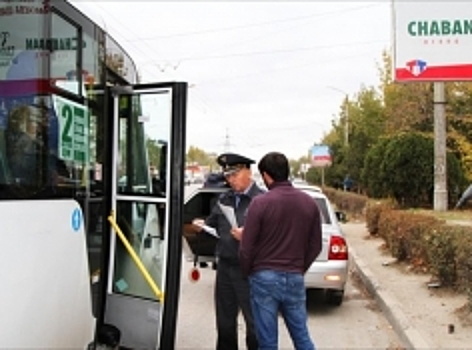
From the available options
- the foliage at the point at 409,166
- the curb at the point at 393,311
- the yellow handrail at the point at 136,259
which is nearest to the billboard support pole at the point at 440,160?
the foliage at the point at 409,166

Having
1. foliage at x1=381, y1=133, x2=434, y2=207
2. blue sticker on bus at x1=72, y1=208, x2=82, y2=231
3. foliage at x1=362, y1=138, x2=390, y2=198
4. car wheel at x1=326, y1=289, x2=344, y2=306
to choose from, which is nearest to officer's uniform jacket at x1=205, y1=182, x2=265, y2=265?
blue sticker on bus at x1=72, y1=208, x2=82, y2=231

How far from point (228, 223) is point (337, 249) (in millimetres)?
3702

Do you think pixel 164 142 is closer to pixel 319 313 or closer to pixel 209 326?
pixel 209 326

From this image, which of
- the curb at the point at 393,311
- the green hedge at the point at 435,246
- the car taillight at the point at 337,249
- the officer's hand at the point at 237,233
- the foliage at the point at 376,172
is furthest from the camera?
the foliage at the point at 376,172

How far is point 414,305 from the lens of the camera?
817 cm

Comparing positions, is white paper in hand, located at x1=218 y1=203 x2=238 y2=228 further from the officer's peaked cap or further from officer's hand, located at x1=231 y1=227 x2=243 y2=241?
the officer's peaked cap

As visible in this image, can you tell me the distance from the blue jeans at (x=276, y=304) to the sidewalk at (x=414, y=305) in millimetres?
2350

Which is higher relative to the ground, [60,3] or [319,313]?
[60,3]

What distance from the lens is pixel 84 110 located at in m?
4.32

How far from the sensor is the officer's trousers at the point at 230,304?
4.96 metres

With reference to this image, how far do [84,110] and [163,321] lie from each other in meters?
1.71

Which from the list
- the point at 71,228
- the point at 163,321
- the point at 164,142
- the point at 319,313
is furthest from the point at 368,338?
the point at 71,228

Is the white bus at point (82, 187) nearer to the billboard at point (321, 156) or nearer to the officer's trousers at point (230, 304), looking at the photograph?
the officer's trousers at point (230, 304)

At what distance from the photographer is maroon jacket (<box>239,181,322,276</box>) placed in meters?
4.23
